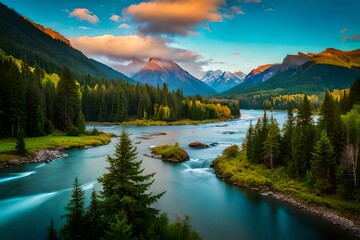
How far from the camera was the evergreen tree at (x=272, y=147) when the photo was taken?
174 ft

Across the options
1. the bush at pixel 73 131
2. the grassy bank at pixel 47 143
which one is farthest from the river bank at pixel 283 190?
the bush at pixel 73 131

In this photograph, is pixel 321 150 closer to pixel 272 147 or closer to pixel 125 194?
pixel 272 147

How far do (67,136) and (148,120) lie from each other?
8513 centimetres

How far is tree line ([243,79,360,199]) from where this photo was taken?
38.9m

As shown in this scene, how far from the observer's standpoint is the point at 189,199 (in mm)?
42469

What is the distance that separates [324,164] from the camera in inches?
1601

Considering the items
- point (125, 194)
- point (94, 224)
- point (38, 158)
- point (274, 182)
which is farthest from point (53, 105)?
point (125, 194)

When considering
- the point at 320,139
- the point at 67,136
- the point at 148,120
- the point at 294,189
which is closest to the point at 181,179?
the point at 294,189

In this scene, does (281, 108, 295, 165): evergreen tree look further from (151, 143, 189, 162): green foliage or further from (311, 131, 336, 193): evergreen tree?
(151, 143, 189, 162): green foliage

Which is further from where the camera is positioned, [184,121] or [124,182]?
[184,121]

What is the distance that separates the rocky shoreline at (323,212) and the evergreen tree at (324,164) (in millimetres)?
4122

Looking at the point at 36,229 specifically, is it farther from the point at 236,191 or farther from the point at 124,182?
the point at 236,191

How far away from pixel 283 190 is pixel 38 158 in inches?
1879

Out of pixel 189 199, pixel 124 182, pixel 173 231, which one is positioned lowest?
pixel 189 199
